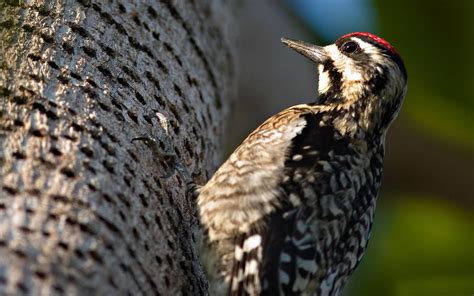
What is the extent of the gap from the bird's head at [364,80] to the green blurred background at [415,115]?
2.03m

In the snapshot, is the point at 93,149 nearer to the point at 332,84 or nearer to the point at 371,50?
the point at 332,84

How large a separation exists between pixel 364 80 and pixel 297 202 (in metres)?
A: 1.11

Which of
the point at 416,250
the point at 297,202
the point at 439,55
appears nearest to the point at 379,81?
the point at 297,202

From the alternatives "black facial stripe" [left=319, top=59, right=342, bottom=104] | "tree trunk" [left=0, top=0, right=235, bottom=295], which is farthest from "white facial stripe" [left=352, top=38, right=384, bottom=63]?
"tree trunk" [left=0, top=0, right=235, bottom=295]

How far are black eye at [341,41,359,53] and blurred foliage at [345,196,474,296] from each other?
7.21 feet

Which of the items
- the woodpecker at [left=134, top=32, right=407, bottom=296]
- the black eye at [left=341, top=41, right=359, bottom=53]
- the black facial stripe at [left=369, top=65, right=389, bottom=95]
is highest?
the black eye at [left=341, top=41, right=359, bottom=53]

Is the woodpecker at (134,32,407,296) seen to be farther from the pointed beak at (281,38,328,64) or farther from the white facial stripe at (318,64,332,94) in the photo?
the pointed beak at (281,38,328,64)

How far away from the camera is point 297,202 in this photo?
3248mm

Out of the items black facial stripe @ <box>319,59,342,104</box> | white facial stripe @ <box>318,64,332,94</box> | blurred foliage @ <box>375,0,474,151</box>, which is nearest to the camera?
black facial stripe @ <box>319,59,342,104</box>

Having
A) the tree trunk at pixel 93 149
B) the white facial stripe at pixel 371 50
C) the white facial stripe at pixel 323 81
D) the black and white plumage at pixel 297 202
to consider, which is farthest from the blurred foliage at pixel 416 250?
the tree trunk at pixel 93 149

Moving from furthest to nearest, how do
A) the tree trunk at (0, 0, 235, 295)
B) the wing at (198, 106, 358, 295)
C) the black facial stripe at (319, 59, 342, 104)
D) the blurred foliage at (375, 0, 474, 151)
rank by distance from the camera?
the blurred foliage at (375, 0, 474, 151) < the black facial stripe at (319, 59, 342, 104) < the wing at (198, 106, 358, 295) < the tree trunk at (0, 0, 235, 295)

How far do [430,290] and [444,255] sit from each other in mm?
578

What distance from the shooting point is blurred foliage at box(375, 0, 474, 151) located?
6.31 metres

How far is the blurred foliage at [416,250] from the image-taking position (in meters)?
6.06
